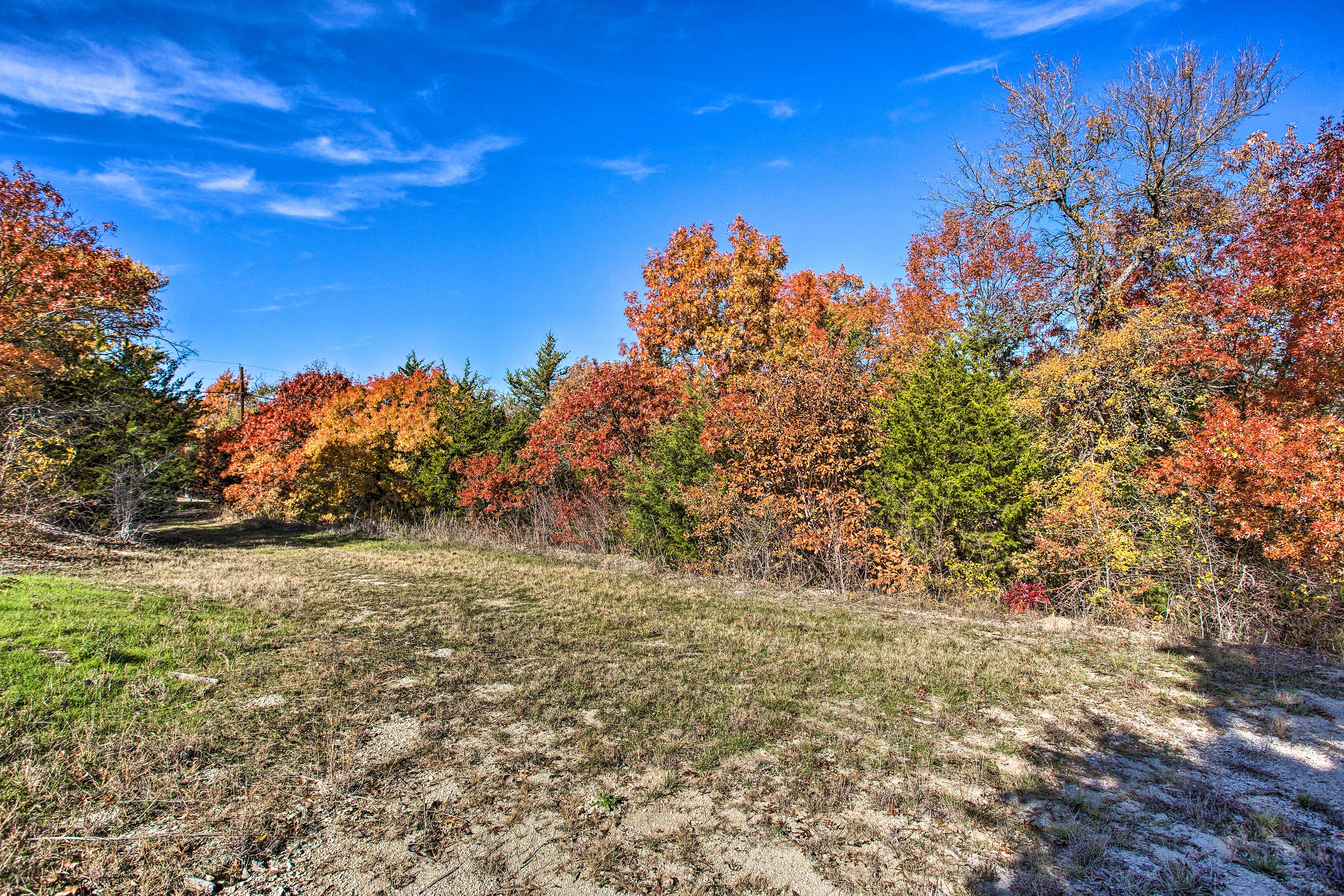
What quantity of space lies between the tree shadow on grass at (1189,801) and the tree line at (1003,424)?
3182 millimetres

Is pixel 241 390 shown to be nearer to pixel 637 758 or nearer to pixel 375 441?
pixel 375 441

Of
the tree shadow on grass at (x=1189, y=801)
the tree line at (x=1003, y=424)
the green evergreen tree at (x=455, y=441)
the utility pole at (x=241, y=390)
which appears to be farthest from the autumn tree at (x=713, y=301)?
the utility pole at (x=241, y=390)

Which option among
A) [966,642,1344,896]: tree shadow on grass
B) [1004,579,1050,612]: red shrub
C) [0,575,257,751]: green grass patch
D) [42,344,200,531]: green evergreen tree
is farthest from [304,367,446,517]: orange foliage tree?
[966,642,1344,896]: tree shadow on grass

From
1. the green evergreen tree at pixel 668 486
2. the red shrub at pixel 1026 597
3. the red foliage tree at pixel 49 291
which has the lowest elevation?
the red shrub at pixel 1026 597

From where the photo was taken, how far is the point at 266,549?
46.7 feet

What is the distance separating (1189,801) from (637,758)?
3.35 metres

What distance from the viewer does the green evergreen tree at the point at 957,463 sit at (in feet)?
31.4

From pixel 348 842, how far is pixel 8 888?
1285 mm

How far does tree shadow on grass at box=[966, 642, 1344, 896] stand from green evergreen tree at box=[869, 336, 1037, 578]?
4.14 metres

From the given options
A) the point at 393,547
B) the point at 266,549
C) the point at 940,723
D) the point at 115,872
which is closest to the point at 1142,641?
the point at 940,723

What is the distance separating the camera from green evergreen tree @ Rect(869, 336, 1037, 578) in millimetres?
9578

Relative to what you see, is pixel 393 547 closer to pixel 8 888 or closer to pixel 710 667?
pixel 710 667

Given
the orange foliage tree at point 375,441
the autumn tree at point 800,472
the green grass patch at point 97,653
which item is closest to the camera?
the green grass patch at point 97,653

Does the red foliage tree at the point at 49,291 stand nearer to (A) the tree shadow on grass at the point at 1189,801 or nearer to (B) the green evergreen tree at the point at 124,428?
(B) the green evergreen tree at the point at 124,428
